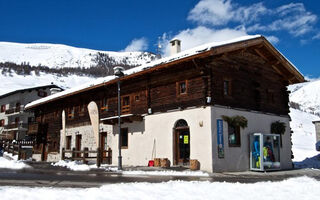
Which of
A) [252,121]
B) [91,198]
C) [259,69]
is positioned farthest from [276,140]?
[91,198]

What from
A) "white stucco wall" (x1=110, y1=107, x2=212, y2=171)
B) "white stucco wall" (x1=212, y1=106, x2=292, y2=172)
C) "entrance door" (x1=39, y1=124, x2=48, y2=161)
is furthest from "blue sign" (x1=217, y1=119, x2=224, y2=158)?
"entrance door" (x1=39, y1=124, x2=48, y2=161)

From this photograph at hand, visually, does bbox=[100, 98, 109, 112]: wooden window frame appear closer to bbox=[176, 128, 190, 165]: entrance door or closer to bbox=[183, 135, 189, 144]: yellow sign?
bbox=[176, 128, 190, 165]: entrance door

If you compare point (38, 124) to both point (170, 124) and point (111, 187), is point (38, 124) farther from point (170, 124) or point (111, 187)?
point (111, 187)

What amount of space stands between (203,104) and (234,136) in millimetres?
2807

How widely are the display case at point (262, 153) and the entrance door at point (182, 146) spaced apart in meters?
3.61

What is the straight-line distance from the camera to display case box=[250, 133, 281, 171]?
1759 cm

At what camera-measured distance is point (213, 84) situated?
17375 mm

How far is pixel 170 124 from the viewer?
736 inches

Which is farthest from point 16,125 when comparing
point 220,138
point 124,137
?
point 220,138

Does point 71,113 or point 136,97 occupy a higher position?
point 136,97

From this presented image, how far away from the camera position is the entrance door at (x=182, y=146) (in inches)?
714

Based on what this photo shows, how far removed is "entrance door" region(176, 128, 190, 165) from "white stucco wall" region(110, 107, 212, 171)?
1.18 ft

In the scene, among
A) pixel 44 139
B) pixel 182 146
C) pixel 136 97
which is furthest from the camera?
pixel 44 139

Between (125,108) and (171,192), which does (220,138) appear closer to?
(125,108)
